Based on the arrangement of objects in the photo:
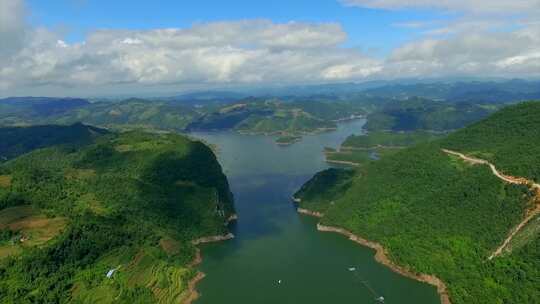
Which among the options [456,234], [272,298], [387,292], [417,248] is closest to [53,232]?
[272,298]

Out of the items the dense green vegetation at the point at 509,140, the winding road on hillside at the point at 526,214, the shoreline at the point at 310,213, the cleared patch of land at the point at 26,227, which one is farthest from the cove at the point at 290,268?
the dense green vegetation at the point at 509,140

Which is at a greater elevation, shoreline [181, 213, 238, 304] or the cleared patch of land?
the cleared patch of land

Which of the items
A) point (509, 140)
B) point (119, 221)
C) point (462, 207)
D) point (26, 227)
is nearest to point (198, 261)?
point (119, 221)

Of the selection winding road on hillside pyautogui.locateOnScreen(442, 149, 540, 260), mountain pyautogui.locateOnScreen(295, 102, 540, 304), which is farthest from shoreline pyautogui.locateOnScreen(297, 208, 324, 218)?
winding road on hillside pyautogui.locateOnScreen(442, 149, 540, 260)

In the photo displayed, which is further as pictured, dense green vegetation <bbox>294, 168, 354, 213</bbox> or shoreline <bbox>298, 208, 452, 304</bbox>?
dense green vegetation <bbox>294, 168, 354, 213</bbox>

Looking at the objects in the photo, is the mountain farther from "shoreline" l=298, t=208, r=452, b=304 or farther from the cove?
the cove

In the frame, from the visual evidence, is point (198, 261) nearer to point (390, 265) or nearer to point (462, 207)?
point (390, 265)
